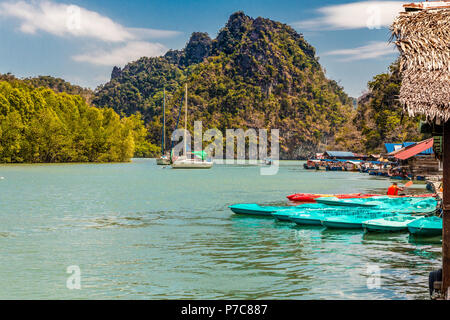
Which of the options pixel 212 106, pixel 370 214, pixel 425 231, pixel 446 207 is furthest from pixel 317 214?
pixel 212 106

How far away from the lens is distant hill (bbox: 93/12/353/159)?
155 metres

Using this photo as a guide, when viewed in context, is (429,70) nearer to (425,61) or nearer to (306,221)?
(425,61)

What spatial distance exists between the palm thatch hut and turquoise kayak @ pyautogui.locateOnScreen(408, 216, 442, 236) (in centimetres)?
692

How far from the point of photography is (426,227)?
15344mm

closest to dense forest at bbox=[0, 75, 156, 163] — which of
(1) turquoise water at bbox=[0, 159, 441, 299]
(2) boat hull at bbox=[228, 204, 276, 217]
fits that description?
A: (1) turquoise water at bbox=[0, 159, 441, 299]

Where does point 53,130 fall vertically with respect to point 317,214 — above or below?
above

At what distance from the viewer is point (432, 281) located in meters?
9.19

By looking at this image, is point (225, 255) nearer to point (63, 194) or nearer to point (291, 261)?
point (291, 261)

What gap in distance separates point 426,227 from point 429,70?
790 cm

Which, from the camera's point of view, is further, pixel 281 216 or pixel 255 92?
pixel 255 92

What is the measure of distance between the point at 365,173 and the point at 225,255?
167ft

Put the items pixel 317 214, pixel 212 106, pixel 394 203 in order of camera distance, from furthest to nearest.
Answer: pixel 212 106, pixel 394 203, pixel 317 214
